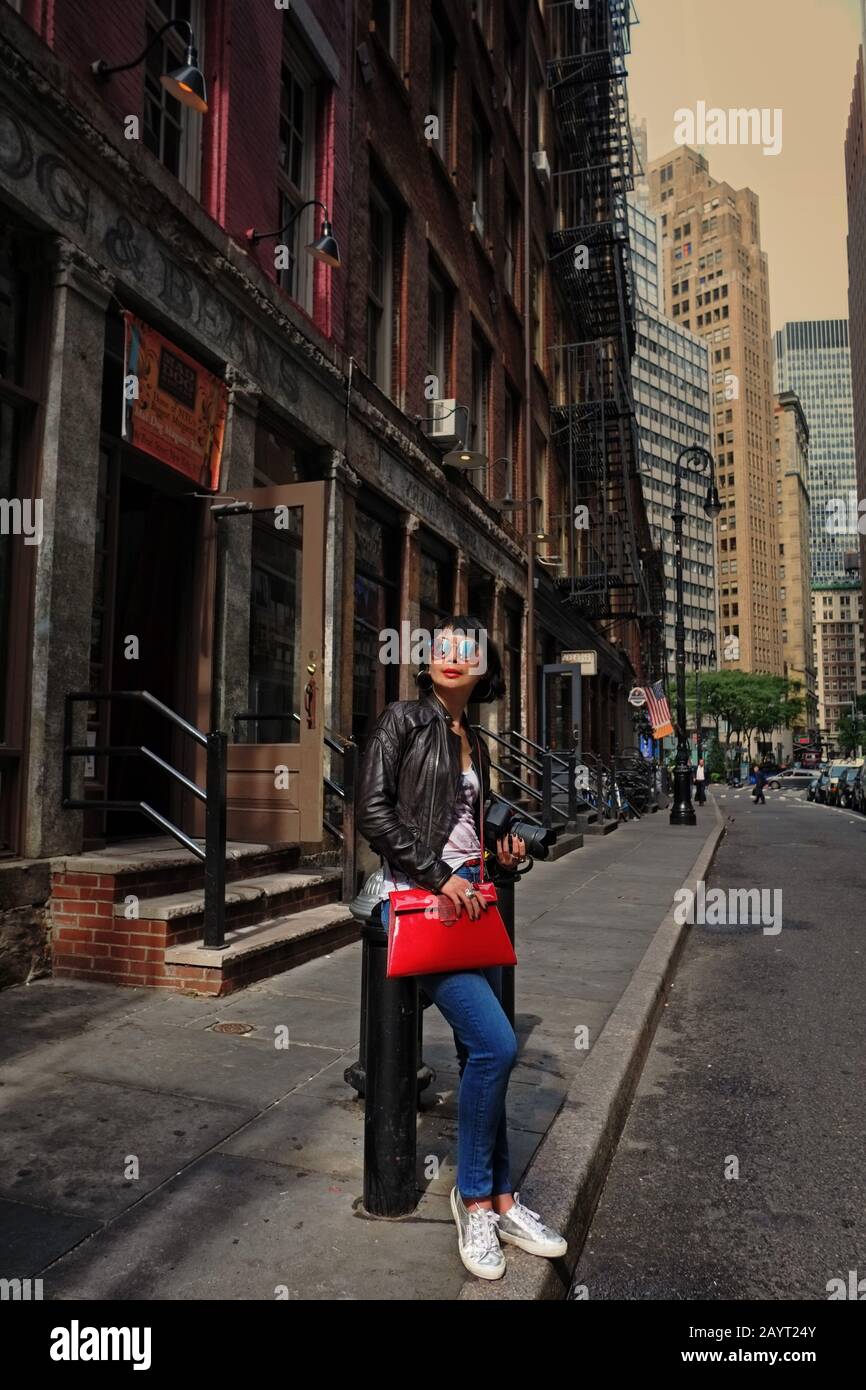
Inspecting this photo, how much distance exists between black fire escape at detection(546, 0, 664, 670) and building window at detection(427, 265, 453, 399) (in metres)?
8.01

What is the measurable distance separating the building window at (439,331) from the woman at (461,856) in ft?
40.2

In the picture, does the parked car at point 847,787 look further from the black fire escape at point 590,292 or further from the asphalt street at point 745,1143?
the asphalt street at point 745,1143

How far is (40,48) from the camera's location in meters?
5.80

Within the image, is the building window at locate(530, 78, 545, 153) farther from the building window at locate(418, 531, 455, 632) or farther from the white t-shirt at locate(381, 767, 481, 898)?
the white t-shirt at locate(381, 767, 481, 898)

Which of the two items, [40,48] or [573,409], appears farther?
Result: [573,409]

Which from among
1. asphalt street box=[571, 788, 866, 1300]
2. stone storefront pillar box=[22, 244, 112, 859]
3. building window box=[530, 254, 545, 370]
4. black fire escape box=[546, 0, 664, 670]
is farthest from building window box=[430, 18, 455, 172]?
asphalt street box=[571, 788, 866, 1300]

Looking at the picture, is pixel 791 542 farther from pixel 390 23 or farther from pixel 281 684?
pixel 281 684

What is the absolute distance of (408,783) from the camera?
2988 mm

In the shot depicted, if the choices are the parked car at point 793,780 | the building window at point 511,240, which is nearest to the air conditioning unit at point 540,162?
the building window at point 511,240

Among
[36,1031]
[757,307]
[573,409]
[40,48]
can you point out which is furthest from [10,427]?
[757,307]

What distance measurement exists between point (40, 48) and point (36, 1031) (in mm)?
5761

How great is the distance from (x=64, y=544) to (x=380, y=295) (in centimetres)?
814

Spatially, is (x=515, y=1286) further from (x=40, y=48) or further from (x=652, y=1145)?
(x=40, y=48)

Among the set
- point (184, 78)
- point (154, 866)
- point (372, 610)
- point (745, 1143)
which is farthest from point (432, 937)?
point (372, 610)
